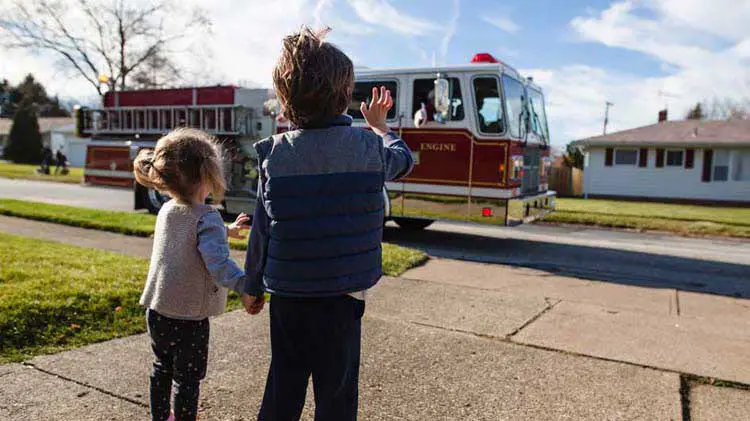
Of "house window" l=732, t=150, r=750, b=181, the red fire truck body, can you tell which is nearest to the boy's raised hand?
the red fire truck body

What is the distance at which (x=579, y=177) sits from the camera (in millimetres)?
29234

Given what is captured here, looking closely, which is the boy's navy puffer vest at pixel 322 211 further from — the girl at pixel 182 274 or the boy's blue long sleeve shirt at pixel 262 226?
the girl at pixel 182 274

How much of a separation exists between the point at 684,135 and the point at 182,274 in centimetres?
2993

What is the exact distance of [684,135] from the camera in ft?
93.0

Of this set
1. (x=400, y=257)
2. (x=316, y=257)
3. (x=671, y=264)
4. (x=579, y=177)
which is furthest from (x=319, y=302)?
(x=579, y=177)

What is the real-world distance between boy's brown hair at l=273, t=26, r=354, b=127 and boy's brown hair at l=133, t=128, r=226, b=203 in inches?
25.0

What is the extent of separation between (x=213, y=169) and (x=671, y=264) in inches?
311

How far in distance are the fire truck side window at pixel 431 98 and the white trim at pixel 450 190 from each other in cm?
100

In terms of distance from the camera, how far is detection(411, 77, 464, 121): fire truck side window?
902cm

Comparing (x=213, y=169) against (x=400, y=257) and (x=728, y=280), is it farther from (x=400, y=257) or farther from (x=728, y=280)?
(x=728, y=280)

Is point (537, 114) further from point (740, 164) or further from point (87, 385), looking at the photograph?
point (740, 164)

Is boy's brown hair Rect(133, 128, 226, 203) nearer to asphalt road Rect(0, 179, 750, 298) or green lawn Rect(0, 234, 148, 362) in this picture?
green lawn Rect(0, 234, 148, 362)

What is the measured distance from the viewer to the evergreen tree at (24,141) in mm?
49719

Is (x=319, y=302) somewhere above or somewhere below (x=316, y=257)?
below
